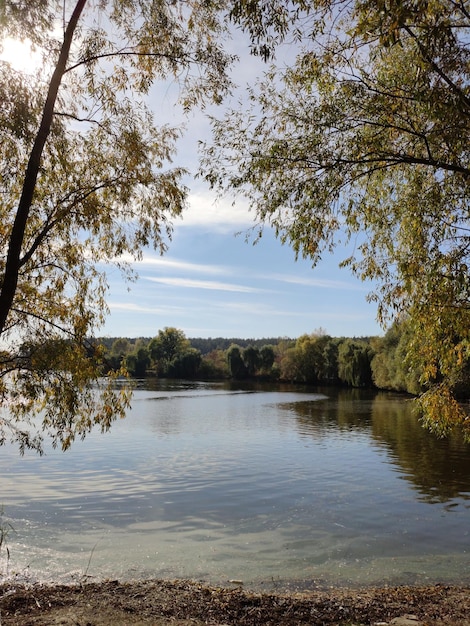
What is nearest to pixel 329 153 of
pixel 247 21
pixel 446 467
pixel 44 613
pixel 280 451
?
pixel 247 21

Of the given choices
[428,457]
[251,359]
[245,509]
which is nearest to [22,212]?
[245,509]

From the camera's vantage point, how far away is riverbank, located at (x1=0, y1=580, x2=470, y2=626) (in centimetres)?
612

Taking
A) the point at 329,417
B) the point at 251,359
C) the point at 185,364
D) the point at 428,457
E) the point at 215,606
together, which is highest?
the point at 251,359

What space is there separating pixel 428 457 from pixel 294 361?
2971 inches

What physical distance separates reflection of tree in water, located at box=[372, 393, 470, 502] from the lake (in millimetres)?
86

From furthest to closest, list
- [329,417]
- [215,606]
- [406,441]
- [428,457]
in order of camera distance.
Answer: [329,417] < [406,441] < [428,457] < [215,606]

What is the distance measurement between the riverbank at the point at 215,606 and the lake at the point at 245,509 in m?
1.17

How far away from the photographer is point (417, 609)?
673cm

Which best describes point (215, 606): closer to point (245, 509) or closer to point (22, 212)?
point (22, 212)

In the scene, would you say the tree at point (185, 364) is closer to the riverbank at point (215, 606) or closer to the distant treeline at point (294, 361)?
the distant treeline at point (294, 361)

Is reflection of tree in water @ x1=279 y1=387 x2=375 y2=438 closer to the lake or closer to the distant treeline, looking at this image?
the lake

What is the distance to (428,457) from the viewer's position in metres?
22.2

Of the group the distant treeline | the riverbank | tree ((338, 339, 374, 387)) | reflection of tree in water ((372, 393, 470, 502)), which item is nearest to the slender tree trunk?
the riverbank

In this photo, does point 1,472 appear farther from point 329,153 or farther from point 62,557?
point 329,153
